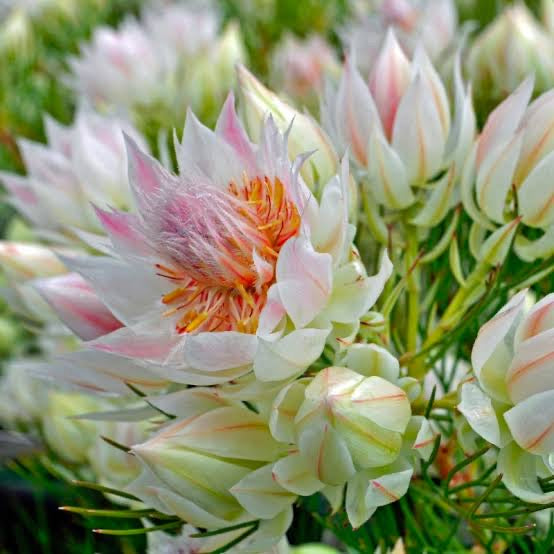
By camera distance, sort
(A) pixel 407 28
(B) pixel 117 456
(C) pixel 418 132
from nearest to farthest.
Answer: (C) pixel 418 132, (B) pixel 117 456, (A) pixel 407 28

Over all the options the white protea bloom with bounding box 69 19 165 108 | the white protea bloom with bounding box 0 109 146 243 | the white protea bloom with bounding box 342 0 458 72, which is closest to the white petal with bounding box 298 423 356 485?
the white protea bloom with bounding box 0 109 146 243

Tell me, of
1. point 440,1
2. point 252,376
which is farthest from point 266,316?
point 440,1

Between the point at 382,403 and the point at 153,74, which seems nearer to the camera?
the point at 382,403

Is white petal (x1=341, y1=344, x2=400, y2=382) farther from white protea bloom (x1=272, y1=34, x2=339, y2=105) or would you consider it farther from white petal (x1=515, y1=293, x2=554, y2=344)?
white protea bloom (x1=272, y1=34, x2=339, y2=105)

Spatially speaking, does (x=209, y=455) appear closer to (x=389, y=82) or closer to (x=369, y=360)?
(x=369, y=360)

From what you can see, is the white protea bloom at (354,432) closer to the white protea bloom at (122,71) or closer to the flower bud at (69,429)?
the flower bud at (69,429)

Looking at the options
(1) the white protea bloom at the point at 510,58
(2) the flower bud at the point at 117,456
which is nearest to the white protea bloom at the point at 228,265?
(2) the flower bud at the point at 117,456

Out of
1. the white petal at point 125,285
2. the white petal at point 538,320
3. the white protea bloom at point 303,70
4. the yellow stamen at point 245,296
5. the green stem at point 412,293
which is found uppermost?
the white petal at point 125,285

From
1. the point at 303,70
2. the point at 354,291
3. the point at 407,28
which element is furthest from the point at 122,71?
the point at 354,291
